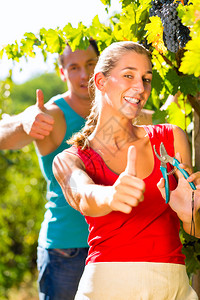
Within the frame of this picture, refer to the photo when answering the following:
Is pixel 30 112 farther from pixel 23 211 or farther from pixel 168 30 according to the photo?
pixel 23 211

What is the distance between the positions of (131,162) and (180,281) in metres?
0.55

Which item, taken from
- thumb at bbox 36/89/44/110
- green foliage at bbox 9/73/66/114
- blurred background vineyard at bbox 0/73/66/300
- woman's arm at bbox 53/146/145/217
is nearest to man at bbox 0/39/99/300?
thumb at bbox 36/89/44/110

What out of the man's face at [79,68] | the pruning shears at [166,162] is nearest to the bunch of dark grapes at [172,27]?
the pruning shears at [166,162]

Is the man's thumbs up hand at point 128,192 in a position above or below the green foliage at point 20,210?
above

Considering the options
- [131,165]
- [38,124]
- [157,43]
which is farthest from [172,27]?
[38,124]

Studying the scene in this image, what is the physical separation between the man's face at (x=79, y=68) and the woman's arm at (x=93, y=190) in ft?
3.62

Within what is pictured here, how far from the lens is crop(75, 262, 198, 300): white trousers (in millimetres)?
1610

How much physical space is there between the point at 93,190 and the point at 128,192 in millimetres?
213

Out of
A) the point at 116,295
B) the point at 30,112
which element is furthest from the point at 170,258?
the point at 30,112

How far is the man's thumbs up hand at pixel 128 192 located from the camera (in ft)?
4.26

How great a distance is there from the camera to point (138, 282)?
1610 millimetres

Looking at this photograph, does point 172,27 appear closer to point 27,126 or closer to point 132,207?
point 132,207

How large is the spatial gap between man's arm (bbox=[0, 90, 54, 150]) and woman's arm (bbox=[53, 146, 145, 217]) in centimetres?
53

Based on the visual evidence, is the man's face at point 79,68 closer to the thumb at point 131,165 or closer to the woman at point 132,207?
the woman at point 132,207
